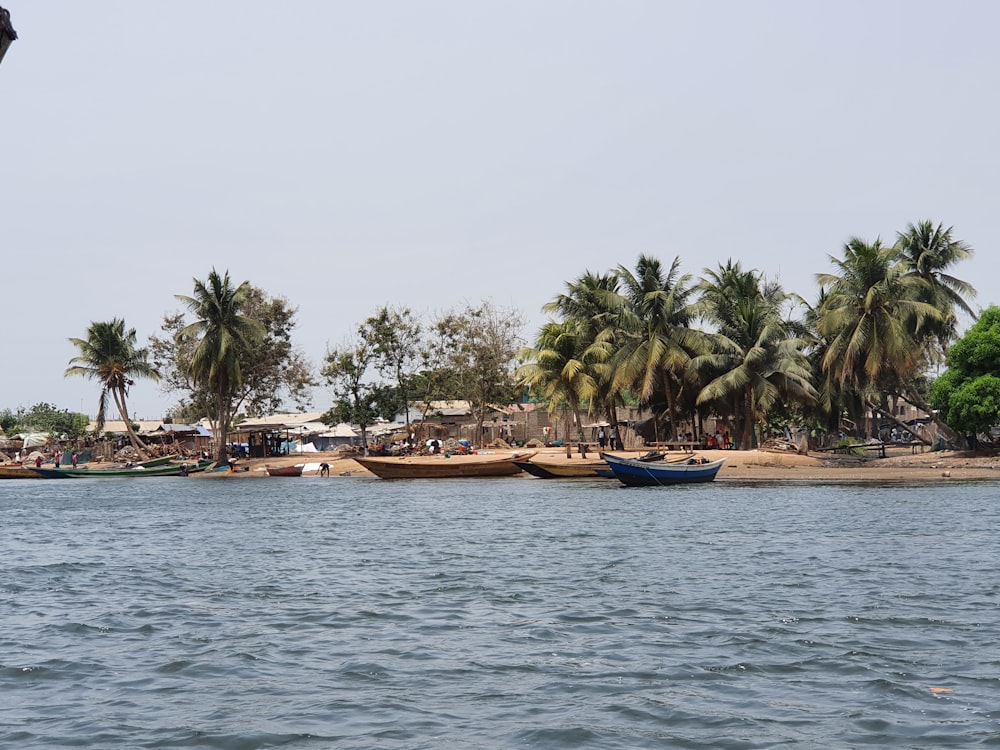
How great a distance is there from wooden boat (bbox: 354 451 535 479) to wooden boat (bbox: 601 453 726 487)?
361 inches

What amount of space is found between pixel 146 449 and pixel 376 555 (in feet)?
182

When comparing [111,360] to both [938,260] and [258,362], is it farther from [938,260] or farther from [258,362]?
[938,260]

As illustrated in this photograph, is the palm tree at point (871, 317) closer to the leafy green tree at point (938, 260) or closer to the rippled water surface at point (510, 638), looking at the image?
the leafy green tree at point (938, 260)

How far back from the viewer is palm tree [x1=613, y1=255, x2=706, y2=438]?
4875 cm

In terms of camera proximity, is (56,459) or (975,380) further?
(56,459)

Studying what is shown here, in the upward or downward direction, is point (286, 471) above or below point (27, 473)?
below

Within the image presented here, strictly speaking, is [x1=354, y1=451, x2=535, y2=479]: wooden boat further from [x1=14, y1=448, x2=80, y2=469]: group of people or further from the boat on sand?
[x1=14, y1=448, x2=80, y2=469]: group of people

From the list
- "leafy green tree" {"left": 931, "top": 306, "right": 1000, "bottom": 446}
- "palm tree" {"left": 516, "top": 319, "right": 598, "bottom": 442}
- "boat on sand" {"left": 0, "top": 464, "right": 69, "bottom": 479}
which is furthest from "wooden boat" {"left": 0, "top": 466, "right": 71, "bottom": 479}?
"leafy green tree" {"left": 931, "top": 306, "right": 1000, "bottom": 446}

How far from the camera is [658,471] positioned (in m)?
39.5

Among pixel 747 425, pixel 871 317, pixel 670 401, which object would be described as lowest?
pixel 747 425

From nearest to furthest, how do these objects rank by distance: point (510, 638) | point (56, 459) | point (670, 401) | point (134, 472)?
point (510, 638) → point (670, 401) → point (134, 472) → point (56, 459)

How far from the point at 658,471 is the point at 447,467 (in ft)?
44.5

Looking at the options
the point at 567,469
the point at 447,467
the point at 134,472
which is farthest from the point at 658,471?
the point at 134,472

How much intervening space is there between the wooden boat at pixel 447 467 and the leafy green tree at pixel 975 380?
1865 centimetres
